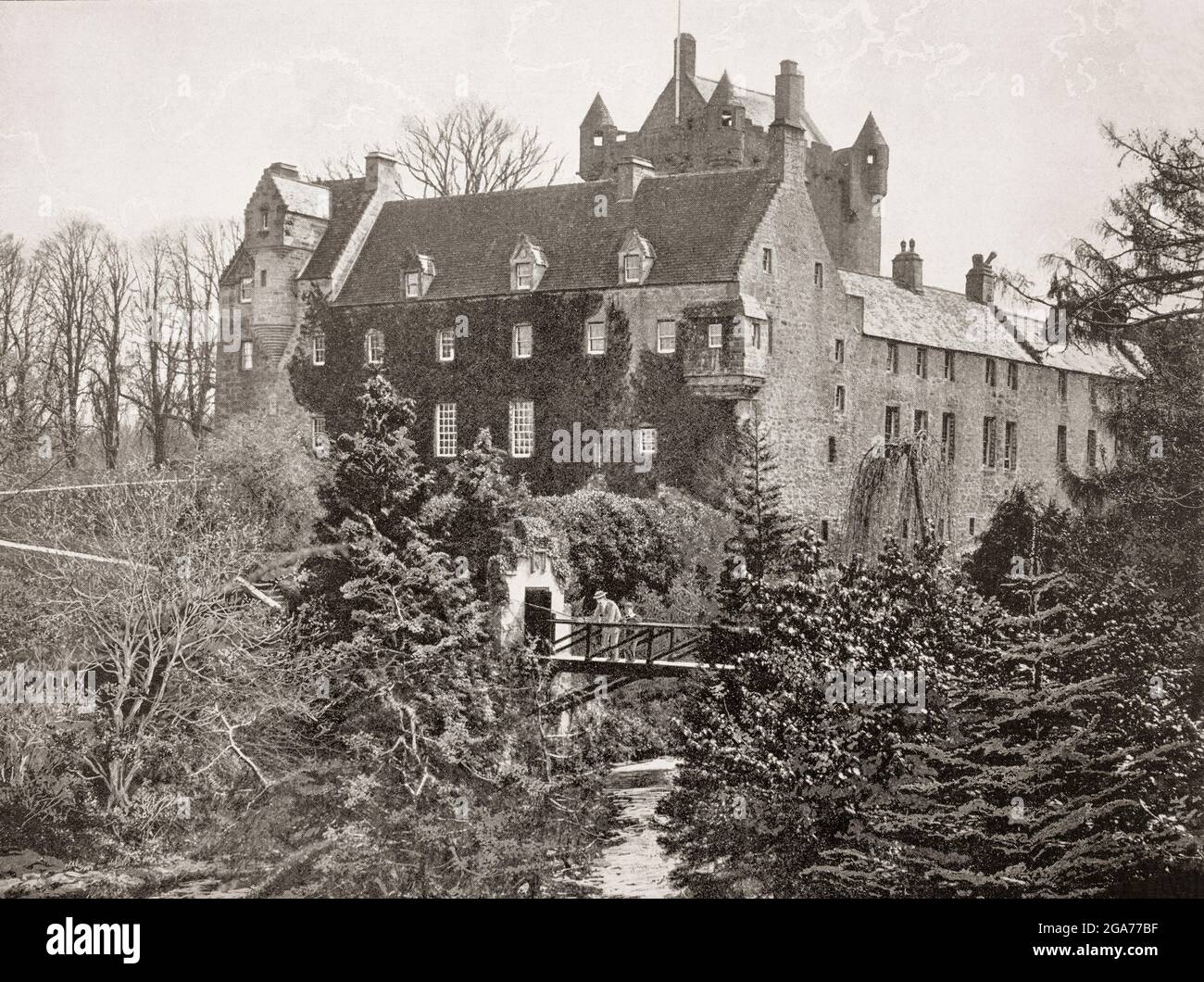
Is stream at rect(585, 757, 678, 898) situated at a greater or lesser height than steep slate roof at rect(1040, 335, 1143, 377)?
lesser

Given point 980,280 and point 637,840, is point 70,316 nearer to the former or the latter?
point 637,840

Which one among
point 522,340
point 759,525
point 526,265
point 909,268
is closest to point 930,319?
point 909,268

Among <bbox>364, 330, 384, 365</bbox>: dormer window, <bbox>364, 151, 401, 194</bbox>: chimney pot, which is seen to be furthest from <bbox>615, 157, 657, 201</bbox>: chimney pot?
<bbox>364, 330, 384, 365</bbox>: dormer window

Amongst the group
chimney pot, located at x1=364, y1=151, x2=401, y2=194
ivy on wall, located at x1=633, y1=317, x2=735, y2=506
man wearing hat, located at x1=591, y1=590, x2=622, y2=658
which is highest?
chimney pot, located at x1=364, y1=151, x2=401, y2=194

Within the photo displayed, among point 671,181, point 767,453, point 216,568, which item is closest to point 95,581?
point 216,568

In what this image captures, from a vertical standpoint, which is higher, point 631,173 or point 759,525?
point 631,173

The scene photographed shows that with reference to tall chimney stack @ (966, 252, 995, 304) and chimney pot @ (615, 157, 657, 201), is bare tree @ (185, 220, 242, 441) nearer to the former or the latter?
chimney pot @ (615, 157, 657, 201)

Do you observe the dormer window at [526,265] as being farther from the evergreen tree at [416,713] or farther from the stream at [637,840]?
the stream at [637,840]
